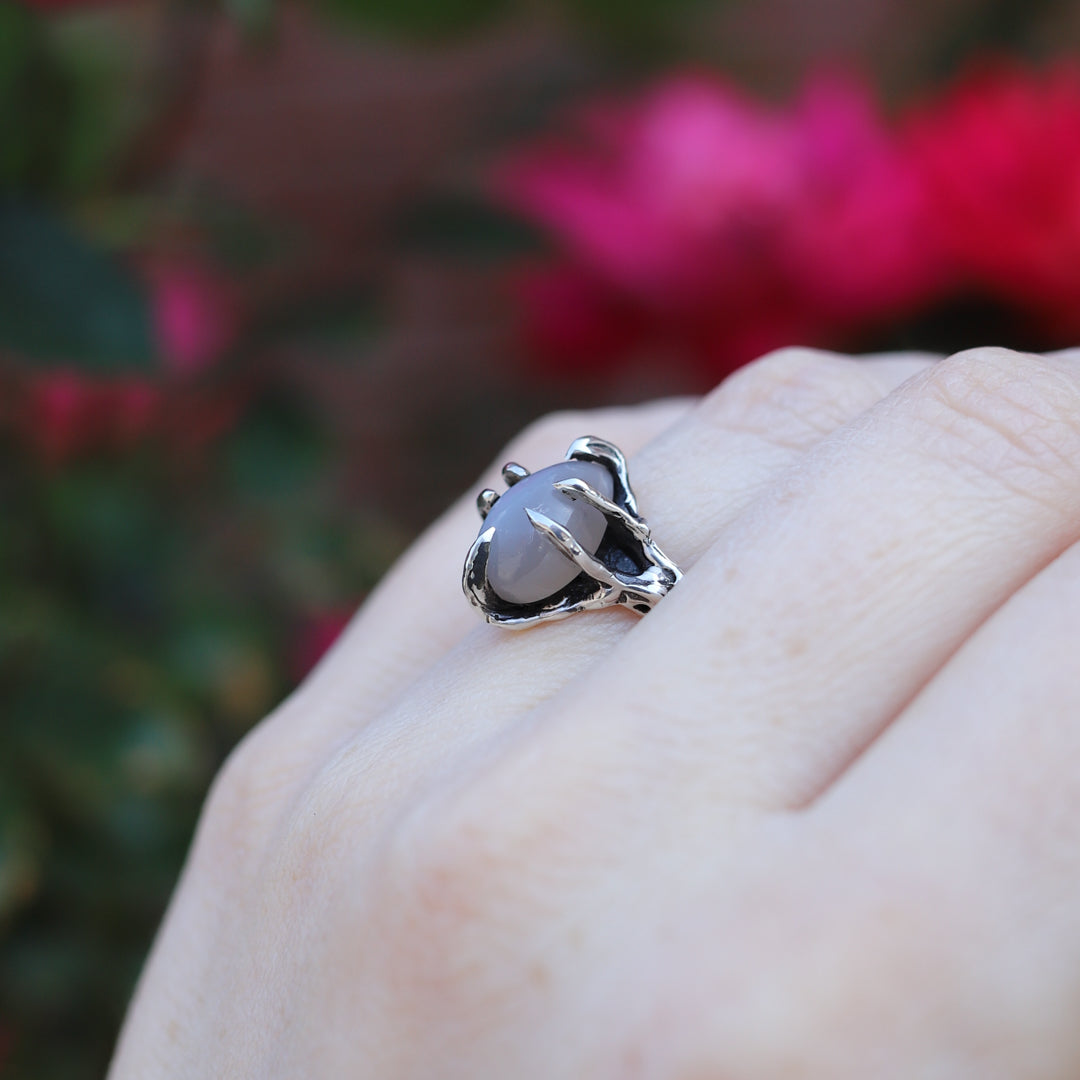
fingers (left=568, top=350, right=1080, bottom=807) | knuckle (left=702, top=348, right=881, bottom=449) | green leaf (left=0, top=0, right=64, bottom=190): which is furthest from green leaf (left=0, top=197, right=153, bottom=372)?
fingers (left=568, top=350, right=1080, bottom=807)

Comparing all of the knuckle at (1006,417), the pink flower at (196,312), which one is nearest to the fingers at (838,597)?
the knuckle at (1006,417)

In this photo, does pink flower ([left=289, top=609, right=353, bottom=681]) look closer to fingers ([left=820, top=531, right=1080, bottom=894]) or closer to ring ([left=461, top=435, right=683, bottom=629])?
ring ([left=461, top=435, right=683, bottom=629])

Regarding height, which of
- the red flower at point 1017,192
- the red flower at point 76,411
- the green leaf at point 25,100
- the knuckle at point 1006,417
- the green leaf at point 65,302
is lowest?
the red flower at point 1017,192

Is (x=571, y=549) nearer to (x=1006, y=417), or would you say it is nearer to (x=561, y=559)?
(x=561, y=559)

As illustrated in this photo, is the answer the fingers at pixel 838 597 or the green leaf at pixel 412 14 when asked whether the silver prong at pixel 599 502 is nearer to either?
the fingers at pixel 838 597

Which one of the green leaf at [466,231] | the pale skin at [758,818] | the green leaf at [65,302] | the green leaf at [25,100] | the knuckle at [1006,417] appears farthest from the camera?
the green leaf at [466,231]

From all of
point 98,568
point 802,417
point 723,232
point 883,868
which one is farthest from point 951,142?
point 98,568
